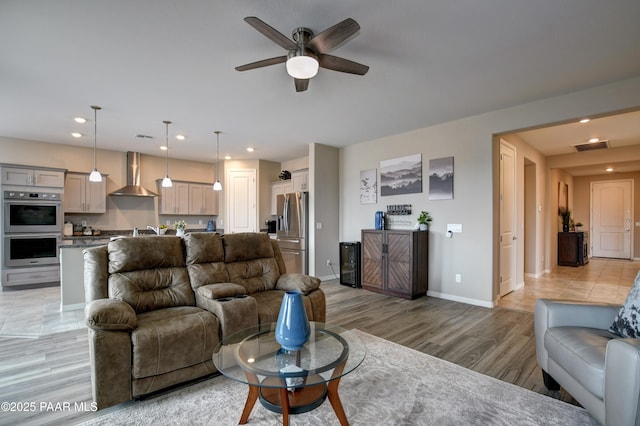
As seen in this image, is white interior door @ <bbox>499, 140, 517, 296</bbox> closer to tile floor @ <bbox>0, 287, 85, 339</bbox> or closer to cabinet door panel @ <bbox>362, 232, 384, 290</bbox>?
cabinet door panel @ <bbox>362, 232, 384, 290</bbox>

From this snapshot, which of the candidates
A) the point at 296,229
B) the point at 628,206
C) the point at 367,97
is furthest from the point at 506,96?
the point at 628,206

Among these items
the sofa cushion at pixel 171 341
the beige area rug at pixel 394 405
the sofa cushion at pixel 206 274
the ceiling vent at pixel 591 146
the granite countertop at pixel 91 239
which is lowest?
the beige area rug at pixel 394 405

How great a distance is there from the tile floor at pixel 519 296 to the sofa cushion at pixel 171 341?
7.32 feet

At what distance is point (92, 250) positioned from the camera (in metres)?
2.61

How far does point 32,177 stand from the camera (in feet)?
17.9

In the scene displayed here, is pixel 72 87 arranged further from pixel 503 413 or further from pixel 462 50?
pixel 503 413

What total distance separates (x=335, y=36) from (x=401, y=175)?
358 cm

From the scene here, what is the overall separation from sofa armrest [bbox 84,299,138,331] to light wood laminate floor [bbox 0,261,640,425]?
1.89ft

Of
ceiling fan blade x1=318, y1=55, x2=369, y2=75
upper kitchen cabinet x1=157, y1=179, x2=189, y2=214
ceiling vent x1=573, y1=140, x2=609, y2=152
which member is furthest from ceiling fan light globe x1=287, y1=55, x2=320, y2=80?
ceiling vent x1=573, y1=140, x2=609, y2=152

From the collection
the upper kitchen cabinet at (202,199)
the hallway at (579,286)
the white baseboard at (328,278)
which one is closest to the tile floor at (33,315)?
the upper kitchen cabinet at (202,199)

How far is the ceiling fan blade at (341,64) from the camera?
93.4 inches

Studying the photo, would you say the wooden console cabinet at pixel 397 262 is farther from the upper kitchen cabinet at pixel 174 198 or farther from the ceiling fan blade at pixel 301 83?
the upper kitchen cabinet at pixel 174 198

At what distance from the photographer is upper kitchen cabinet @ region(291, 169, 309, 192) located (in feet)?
21.6

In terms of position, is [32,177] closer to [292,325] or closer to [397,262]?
[292,325]
